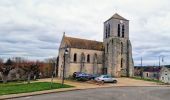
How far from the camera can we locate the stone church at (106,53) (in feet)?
180

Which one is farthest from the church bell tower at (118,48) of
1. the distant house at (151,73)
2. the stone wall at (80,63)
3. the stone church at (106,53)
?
the distant house at (151,73)

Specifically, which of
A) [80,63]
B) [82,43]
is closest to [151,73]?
[82,43]

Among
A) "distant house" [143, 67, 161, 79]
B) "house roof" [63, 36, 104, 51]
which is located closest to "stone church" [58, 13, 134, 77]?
"house roof" [63, 36, 104, 51]

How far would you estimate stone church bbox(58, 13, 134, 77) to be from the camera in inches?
2165

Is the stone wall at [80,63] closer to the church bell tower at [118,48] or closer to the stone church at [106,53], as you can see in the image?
the stone church at [106,53]

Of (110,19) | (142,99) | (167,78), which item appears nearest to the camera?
(142,99)

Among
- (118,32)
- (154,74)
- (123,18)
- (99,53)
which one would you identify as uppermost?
(123,18)

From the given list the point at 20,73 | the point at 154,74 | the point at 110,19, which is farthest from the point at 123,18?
the point at 154,74

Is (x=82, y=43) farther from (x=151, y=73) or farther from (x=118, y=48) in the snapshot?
(x=151, y=73)

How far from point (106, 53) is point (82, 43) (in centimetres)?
672

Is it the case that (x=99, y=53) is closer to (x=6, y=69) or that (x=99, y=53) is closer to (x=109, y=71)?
(x=109, y=71)

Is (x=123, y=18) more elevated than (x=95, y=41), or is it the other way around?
(x=123, y=18)

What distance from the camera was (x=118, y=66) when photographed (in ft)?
186

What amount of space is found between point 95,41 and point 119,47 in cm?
686
